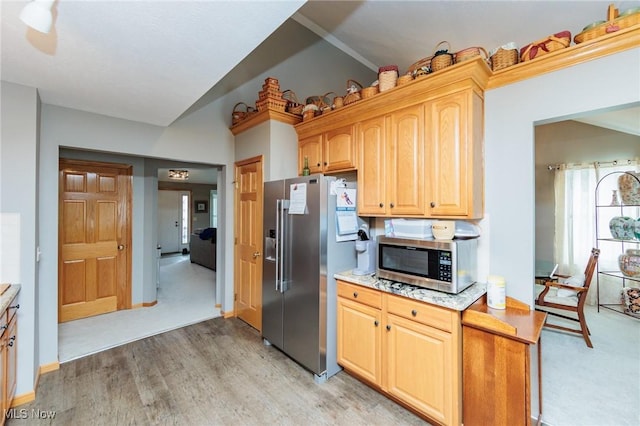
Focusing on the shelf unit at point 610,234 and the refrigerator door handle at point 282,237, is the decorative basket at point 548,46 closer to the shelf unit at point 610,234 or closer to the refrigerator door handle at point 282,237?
the refrigerator door handle at point 282,237

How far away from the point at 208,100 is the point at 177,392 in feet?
10.4

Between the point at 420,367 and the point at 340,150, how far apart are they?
1950 mm

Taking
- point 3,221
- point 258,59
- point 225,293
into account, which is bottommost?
point 225,293

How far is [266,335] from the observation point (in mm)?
2957

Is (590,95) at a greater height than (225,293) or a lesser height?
greater

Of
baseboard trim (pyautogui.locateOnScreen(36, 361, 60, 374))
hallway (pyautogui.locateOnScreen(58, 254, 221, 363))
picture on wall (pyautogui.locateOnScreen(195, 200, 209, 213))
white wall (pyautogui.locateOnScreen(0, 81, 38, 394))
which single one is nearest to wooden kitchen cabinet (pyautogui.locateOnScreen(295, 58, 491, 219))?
white wall (pyautogui.locateOnScreen(0, 81, 38, 394))

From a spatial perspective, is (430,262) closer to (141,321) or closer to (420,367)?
(420,367)

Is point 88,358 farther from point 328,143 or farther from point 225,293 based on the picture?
point 328,143

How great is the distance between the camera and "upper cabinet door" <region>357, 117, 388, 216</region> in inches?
95.0

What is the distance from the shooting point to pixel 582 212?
413 cm

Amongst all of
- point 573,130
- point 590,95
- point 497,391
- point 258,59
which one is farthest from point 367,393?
point 573,130

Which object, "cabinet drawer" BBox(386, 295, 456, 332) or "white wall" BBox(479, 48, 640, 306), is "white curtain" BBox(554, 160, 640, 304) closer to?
"white wall" BBox(479, 48, 640, 306)

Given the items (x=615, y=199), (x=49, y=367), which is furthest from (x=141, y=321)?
(x=615, y=199)

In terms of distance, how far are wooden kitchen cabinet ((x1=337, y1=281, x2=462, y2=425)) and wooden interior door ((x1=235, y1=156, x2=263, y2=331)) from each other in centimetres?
128
